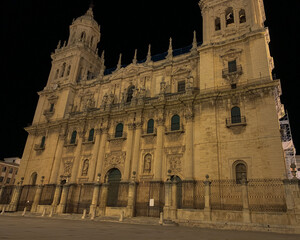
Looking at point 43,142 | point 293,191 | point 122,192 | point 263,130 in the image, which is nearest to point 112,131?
point 122,192

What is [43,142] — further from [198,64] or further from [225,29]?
[225,29]

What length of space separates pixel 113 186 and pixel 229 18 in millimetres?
22707

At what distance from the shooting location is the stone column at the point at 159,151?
20638mm

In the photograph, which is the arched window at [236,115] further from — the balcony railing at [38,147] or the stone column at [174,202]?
the balcony railing at [38,147]

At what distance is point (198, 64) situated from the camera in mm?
24234

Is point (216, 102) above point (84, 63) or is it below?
below

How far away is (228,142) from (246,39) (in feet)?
34.9

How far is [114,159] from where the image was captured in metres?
23.8

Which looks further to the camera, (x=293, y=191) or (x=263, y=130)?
(x=263, y=130)

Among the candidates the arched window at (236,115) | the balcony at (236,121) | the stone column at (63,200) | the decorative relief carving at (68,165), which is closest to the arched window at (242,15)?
the arched window at (236,115)

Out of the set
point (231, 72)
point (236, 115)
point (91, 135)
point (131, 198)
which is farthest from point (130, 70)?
point (131, 198)

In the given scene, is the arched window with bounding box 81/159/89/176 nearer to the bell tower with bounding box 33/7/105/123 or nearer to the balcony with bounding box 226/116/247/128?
the bell tower with bounding box 33/7/105/123

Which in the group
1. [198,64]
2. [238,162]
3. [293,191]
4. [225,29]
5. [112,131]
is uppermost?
[225,29]

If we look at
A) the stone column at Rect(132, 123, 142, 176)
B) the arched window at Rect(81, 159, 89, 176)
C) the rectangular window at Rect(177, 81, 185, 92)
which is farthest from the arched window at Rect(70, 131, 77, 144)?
the rectangular window at Rect(177, 81, 185, 92)
